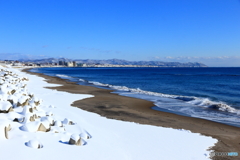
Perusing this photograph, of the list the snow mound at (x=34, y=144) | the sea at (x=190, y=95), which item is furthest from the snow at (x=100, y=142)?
the sea at (x=190, y=95)

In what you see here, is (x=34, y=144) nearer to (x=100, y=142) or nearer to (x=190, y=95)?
(x=100, y=142)

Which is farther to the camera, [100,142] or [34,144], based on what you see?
[100,142]

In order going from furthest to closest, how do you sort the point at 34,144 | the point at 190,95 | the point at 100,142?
the point at 190,95
the point at 100,142
the point at 34,144

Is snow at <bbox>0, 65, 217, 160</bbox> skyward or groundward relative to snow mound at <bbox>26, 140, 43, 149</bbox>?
groundward

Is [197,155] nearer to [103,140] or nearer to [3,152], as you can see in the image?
[103,140]

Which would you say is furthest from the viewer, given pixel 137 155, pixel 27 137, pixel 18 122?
pixel 18 122

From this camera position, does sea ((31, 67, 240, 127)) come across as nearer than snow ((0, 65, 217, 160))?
No

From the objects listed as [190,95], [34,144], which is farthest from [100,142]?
[190,95]

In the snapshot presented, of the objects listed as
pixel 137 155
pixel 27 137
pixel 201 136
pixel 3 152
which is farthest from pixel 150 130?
pixel 3 152

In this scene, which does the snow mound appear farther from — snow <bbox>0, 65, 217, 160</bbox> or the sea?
the sea

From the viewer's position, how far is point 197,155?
5.28 metres

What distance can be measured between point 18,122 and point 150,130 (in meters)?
4.19

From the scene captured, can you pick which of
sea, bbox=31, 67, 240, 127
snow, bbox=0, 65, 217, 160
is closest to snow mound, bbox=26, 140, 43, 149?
snow, bbox=0, 65, 217, 160

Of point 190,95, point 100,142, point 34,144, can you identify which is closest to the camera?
point 34,144
